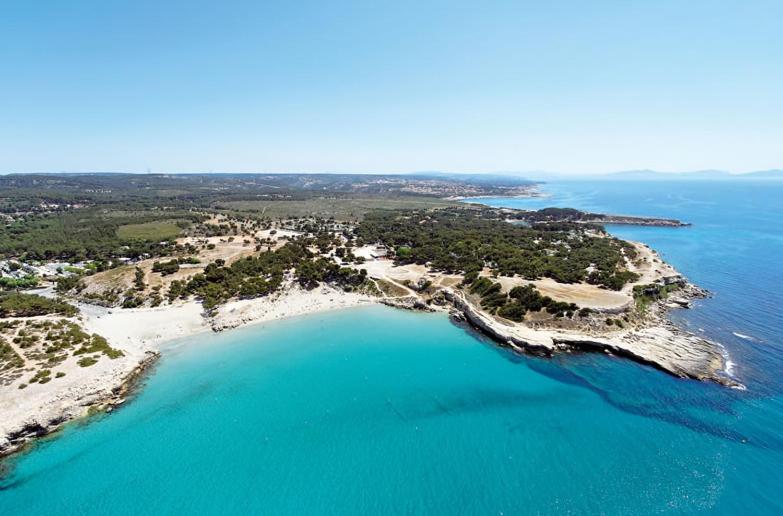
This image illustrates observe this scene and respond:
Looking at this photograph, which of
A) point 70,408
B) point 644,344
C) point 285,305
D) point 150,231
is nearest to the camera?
point 70,408

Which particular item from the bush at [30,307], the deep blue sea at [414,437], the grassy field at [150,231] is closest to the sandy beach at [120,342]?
the bush at [30,307]

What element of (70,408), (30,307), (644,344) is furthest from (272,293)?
(644,344)

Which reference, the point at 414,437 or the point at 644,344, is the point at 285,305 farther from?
the point at 644,344

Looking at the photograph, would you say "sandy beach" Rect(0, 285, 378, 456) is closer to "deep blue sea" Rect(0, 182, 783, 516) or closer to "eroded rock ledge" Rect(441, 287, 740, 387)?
"deep blue sea" Rect(0, 182, 783, 516)

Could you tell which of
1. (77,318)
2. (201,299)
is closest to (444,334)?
(201,299)

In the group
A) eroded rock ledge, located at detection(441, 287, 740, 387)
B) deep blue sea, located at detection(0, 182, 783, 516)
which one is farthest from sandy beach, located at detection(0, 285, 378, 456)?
eroded rock ledge, located at detection(441, 287, 740, 387)

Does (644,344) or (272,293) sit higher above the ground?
(272,293)
